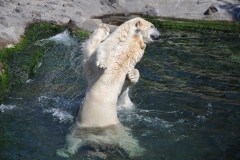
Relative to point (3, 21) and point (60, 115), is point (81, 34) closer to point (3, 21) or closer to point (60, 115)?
point (3, 21)

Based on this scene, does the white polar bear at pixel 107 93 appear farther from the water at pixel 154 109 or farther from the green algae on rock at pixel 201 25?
the green algae on rock at pixel 201 25

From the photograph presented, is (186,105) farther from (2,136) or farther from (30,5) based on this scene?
(30,5)

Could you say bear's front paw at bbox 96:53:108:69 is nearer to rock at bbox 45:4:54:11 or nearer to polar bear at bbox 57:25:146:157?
polar bear at bbox 57:25:146:157

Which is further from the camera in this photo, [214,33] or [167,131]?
[214,33]

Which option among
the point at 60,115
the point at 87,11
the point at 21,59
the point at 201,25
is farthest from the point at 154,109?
the point at 87,11

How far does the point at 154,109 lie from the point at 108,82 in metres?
2.56

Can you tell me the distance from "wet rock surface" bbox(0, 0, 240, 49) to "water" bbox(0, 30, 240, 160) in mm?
3404

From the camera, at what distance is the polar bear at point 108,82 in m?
5.98

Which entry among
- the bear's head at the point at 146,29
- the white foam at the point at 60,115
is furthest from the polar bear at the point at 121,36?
the white foam at the point at 60,115

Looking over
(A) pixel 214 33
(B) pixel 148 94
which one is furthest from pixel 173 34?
(B) pixel 148 94

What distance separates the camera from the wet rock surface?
52.6 ft

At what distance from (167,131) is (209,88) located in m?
3.18

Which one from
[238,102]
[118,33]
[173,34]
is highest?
[118,33]

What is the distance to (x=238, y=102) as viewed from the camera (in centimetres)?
886
